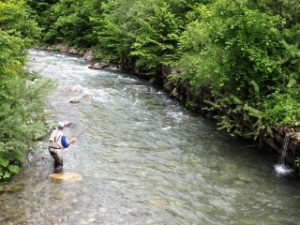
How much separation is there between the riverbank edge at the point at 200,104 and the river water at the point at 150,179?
1.62 feet

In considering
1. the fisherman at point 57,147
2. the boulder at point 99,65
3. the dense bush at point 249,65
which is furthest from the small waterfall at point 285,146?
the boulder at point 99,65

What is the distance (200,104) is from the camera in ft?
68.2

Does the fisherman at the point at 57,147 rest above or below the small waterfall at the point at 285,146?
below

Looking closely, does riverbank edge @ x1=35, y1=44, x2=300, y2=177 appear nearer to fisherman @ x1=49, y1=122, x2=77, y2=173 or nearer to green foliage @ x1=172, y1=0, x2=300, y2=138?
green foliage @ x1=172, y1=0, x2=300, y2=138

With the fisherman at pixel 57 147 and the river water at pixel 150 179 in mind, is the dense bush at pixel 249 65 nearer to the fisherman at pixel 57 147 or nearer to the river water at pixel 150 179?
the river water at pixel 150 179

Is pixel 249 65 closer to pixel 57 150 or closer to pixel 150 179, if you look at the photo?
pixel 150 179

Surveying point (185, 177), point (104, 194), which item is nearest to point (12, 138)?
point (104, 194)

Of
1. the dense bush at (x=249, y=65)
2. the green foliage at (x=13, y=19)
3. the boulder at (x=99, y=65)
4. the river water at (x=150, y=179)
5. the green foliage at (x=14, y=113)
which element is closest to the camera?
the river water at (x=150, y=179)

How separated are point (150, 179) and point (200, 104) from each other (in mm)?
8141

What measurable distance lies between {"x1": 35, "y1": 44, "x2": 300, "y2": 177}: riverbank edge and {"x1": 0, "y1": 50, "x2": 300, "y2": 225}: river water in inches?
19.5

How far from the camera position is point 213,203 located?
12.1 meters

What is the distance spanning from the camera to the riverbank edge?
548 inches

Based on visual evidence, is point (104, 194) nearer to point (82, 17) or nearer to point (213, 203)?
point (213, 203)

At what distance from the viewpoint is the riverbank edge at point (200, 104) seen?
1393 centimetres
